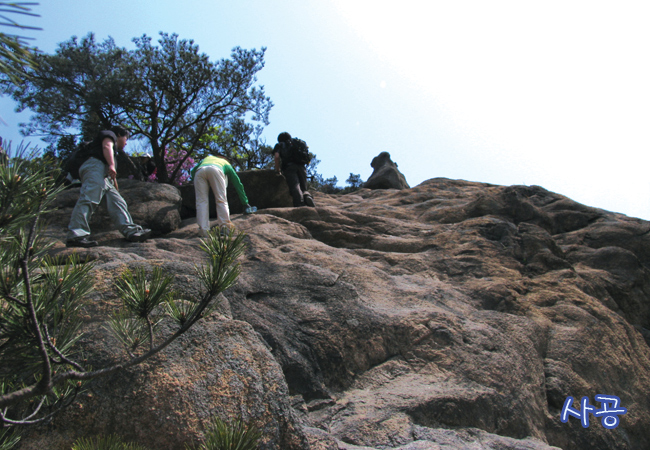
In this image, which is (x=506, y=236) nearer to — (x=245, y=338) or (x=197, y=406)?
(x=245, y=338)

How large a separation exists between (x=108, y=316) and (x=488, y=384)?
3.34 m

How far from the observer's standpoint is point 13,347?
2.05 metres

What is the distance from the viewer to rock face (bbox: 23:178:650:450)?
2889 millimetres

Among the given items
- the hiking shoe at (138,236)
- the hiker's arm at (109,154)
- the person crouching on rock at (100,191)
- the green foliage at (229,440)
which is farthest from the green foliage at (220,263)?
the hiker's arm at (109,154)

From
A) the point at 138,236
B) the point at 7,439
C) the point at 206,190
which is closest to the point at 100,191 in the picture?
the point at 138,236

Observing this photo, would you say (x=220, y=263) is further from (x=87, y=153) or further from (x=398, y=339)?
(x=87, y=153)

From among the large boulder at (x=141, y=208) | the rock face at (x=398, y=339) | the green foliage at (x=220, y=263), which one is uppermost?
the large boulder at (x=141, y=208)

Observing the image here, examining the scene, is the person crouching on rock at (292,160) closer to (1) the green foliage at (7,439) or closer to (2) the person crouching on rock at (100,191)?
(2) the person crouching on rock at (100,191)

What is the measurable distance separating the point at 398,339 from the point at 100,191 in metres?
4.67

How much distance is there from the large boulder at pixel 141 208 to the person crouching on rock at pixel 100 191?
1124 millimetres

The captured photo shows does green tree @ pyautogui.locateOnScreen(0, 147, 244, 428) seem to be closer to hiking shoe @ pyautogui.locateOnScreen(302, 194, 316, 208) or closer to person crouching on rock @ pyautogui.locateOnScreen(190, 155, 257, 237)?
person crouching on rock @ pyautogui.locateOnScreen(190, 155, 257, 237)

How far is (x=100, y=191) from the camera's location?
262 inches

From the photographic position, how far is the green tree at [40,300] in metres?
1.88

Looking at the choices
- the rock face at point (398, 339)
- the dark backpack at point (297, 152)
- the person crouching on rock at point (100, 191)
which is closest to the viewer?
the rock face at point (398, 339)
